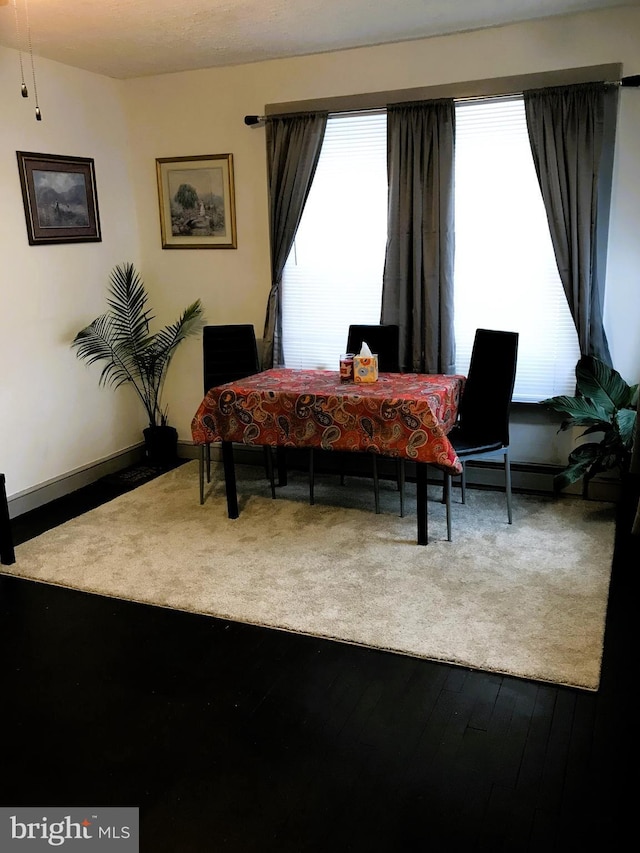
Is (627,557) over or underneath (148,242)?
underneath

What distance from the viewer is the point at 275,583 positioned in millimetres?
3316

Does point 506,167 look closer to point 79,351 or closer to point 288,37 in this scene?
point 288,37

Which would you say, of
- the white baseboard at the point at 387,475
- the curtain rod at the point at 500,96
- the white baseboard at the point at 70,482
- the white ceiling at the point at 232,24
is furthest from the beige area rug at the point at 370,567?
the white ceiling at the point at 232,24

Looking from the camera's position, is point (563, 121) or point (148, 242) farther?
point (148, 242)

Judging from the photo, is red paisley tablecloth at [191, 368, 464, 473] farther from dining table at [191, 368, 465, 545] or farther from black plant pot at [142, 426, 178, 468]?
black plant pot at [142, 426, 178, 468]

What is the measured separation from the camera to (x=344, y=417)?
3.66 metres

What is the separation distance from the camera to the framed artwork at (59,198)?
427 cm

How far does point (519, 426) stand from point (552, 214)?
126cm

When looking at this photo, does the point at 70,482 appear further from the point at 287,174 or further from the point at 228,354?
the point at 287,174

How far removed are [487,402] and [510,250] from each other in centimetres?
96

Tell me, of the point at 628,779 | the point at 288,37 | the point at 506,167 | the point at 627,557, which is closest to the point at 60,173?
the point at 288,37

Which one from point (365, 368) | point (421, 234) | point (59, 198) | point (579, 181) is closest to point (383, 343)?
point (365, 368)

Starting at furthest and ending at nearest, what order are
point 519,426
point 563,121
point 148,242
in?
point 148,242 < point 519,426 < point 563,121

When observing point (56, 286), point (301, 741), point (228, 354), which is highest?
point (56, 286)
